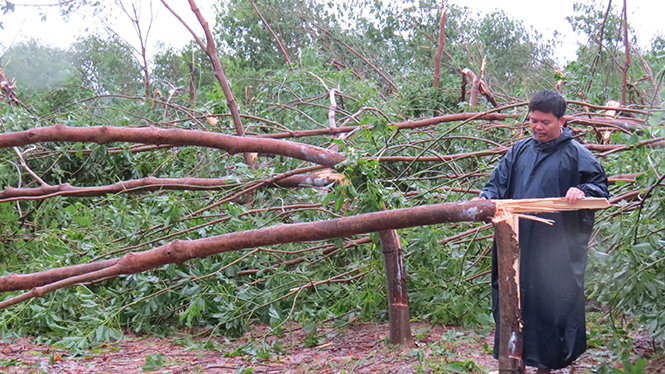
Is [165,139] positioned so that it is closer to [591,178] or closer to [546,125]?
[546,125]

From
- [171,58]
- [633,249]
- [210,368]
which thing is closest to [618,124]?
[633,249]

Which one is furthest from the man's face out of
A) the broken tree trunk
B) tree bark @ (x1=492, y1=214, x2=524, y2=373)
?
the broken tree trunk

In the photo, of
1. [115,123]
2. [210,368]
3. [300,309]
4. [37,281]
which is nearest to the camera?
[37,281]

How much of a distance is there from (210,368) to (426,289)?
127 centimetres

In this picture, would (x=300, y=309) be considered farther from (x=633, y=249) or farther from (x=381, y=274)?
(x=633, y=249)

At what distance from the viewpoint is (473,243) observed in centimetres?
354

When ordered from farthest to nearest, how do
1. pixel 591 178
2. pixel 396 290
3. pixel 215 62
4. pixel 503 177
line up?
pixel 215 62 → pixel 396 290 → pixel 503 177 → pixel 591 178

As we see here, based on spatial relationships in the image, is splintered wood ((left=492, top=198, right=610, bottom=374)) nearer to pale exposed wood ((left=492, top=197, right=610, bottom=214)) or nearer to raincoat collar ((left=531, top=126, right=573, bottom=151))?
pale exposed wood ((left=492, top=197, right=610, bottom=214))

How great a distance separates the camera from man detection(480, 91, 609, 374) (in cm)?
239

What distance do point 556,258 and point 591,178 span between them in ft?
1.15

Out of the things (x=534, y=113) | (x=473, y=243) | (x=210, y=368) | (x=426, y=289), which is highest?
(x=534, y=113)

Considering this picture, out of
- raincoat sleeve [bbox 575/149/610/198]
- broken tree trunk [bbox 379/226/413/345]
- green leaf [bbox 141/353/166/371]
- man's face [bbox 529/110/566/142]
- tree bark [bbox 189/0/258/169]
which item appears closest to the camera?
raincoat sleeve [bbox 575/149/610/198]

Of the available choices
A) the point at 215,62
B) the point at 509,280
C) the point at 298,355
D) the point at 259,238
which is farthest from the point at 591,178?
the point at 215,62

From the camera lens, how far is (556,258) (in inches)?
95.1
